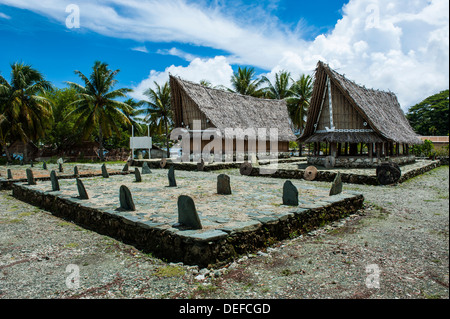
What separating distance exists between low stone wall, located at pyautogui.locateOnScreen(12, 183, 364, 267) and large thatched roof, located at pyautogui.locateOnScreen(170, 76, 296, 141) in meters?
15.7

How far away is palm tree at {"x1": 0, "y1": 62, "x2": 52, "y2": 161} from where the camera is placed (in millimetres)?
27297

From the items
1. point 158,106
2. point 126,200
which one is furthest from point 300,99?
point 126,200

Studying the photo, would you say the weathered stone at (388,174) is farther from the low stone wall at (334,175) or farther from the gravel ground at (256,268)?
the gravel ground at (256,268)

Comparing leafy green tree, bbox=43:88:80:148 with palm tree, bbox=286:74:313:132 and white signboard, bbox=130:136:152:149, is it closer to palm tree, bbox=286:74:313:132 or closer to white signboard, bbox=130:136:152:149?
white signboard, bbox=130:136:152:149

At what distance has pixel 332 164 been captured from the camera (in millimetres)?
17219

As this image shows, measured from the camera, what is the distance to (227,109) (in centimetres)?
2511

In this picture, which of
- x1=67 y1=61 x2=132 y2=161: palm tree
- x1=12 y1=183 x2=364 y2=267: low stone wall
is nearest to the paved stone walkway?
x1=12 y1=183 x2=364 y2=267: low stone wall

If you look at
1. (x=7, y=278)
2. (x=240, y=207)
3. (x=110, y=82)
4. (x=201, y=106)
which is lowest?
(x=7, y=278)

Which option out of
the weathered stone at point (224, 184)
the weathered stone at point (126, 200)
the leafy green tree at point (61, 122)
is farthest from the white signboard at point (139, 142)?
the weathered stone at point (126, 200)

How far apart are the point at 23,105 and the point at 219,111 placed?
18232mm

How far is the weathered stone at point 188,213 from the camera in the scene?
4857 millimetres
